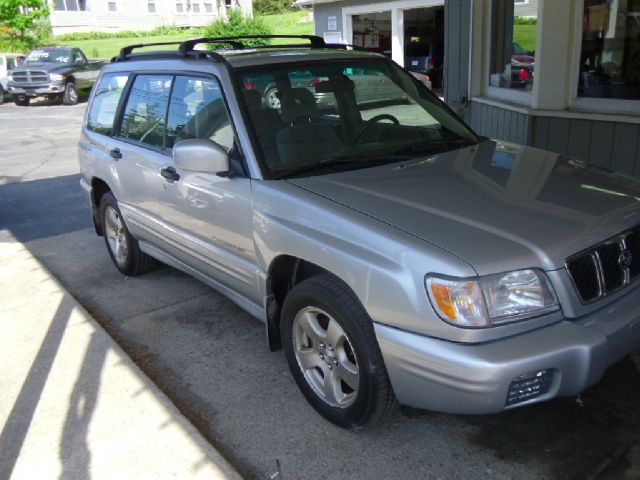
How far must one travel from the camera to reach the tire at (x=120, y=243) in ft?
16.7

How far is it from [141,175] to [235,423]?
2.01m

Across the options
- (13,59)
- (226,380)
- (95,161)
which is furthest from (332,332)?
(13,59)

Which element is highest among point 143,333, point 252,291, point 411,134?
point 411,134

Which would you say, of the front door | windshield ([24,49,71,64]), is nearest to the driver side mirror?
the front door

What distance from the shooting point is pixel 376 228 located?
265 cm

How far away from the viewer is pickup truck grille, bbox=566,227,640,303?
2.56 meters

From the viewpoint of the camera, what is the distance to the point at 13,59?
2358 centimetres

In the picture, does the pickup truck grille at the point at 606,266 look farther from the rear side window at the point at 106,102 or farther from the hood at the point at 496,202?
the rear side window at the point at 106,102

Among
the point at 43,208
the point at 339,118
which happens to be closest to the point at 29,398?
the point at 339,118

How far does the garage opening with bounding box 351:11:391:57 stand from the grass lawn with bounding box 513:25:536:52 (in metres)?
11.9

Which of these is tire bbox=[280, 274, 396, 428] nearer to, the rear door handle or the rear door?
the rear door

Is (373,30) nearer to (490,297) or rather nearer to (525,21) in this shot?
(525,21)

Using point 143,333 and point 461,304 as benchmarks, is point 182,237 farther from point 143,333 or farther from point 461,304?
point 461,304

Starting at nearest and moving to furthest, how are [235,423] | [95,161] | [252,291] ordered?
[235,423]
[252,291]
[95,161]
